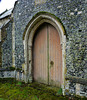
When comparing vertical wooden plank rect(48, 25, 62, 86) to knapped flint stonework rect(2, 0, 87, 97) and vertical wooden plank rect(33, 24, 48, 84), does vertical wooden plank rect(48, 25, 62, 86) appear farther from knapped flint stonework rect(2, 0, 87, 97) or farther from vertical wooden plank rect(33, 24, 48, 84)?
knapped flint stonework rect(2, 0, 87, 97)

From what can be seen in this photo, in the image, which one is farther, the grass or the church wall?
the grass

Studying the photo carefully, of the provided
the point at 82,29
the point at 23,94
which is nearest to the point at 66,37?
the point at 82,29

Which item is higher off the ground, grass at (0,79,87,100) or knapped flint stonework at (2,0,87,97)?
knapped flint stonework at (2,0,87,97)

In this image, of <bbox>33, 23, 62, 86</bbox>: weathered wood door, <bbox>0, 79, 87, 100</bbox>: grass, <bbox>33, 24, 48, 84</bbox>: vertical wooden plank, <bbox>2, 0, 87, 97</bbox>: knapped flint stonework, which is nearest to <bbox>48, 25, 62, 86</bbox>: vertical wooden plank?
<bbox>33, 23, 62, 86</bbox>: weathered wood door

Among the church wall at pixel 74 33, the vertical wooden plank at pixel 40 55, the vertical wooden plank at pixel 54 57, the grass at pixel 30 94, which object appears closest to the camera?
the church wall at pixel 74 33

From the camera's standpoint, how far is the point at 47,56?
4.42 metres

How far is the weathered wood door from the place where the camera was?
13.4ft

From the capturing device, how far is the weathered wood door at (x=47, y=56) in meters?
4.08

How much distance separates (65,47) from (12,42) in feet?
10.8

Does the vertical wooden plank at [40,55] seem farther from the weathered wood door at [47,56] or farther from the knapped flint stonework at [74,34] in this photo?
the knapped flint stonework at [74,34]

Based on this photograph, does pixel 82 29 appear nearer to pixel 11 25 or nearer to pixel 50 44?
pixel 50 44

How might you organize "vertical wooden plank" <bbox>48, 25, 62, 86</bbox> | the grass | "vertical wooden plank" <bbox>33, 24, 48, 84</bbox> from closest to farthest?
the grass, "vertical wooden plank" <bbox>48, 25, 62, 86</bbox>, "vertical wooden plank" <bbox>33, 24, 48, 84</bbox>

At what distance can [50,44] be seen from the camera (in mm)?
4320

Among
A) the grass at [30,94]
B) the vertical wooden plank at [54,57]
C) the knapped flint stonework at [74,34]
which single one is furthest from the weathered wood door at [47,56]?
the knapped flint stonework at [74,34]
